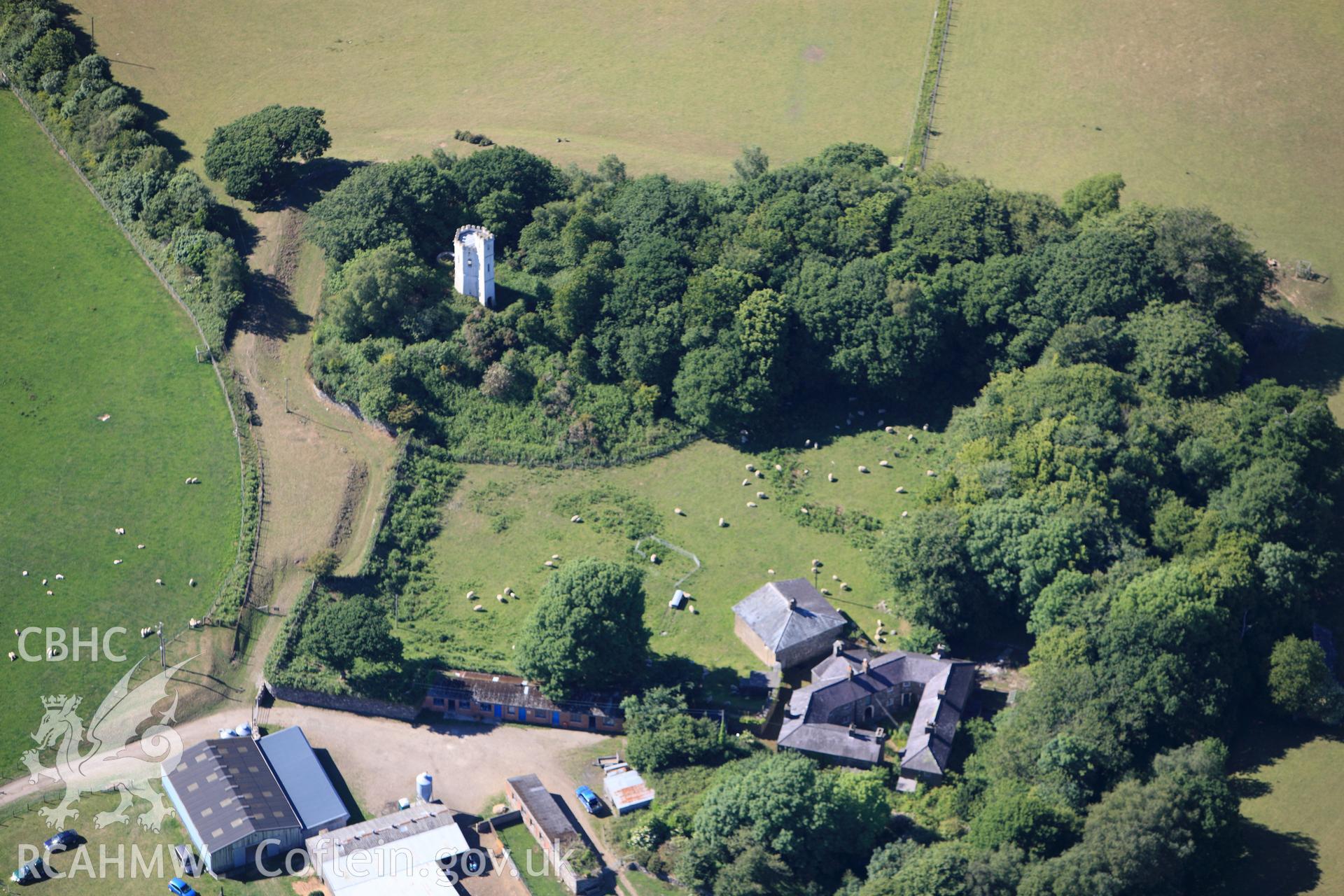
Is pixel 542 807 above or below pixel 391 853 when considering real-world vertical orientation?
above

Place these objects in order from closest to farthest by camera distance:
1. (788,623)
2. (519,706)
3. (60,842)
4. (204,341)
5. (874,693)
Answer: (60,842) → (874,693) → (519,706) → (788,623) → (204,341)

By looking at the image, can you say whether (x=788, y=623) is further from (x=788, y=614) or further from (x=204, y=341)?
(x=204, y=341)

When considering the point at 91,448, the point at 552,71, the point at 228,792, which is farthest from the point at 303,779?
the point at 552,71

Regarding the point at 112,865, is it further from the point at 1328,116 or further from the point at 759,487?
the point at 1328,116

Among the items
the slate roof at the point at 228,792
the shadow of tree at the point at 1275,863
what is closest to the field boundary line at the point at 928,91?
the shadow of tree at the point at 1275,863

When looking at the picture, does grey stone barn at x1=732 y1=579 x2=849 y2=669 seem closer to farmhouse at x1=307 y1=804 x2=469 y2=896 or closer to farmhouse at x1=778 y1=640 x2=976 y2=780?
farmhouse at x1=778 y1=640 x2=976 y2=780

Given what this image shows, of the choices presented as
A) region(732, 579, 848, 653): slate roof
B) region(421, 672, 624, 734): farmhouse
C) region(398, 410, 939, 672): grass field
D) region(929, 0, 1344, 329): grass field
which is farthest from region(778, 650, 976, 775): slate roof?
region(929, 0, 1344, 329): grass field
